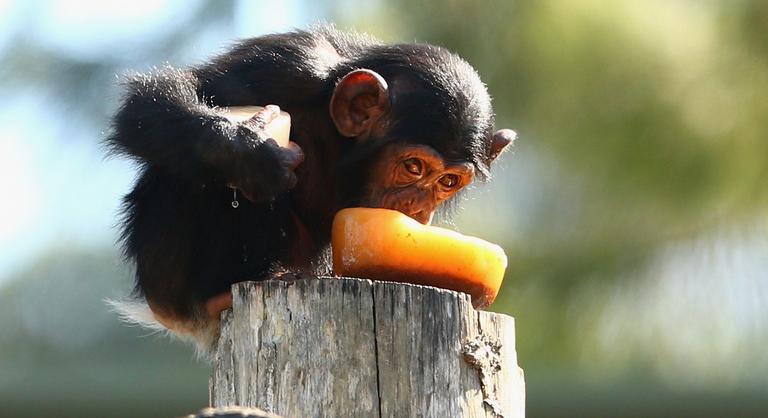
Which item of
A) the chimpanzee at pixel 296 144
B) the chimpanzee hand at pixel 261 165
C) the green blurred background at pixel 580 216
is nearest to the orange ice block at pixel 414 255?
the chimpanzee hand at pixel 261 165

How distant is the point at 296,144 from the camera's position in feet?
10.8

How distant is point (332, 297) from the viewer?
267 centimetres

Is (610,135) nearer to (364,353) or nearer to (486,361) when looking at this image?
(486,361)

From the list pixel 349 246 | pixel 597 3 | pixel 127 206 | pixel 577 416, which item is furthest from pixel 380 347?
pixel 597 3

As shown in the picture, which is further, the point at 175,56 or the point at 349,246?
the point at 175,56

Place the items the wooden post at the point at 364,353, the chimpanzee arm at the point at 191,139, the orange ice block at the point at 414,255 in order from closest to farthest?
1. the wooden post at the point at 364,353
2. the orange ice block at the point at 414,255
3. the chimpanzee arm at the point at 191,139

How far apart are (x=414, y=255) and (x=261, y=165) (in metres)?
0.44

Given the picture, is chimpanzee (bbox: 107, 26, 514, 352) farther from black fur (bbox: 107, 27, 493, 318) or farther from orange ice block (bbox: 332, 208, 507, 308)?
orange ice block (bbox: 332, 208, 507, 308)

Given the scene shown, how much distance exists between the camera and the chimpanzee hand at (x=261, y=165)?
3018 mm

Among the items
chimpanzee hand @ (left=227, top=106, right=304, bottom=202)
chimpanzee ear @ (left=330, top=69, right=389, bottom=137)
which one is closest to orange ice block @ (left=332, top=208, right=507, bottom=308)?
chimpanzee hand @ (left=227, top=106, right=304, bottom=202)

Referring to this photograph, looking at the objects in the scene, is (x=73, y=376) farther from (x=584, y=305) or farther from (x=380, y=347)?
(x=380, y=347)

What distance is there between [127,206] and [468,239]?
1.13 meters

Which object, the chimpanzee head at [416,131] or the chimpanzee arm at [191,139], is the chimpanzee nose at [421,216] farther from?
the chimpanzee arm at [191,139]

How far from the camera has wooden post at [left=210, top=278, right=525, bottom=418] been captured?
2.63 metres
